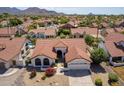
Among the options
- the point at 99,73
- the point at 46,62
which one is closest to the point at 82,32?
the point at 46,62

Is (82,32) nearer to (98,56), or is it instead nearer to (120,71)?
(98,56)

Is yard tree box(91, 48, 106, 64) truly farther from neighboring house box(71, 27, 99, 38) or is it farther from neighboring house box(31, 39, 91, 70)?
neighboring house box(71, 27, 99, 38)

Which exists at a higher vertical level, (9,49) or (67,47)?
(9,49)

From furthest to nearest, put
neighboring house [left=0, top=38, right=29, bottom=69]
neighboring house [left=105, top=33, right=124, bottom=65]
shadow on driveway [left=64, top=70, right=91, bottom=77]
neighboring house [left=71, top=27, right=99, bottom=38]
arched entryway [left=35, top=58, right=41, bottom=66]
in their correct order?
1. neighboring house [left=71, top=27, right=99, bottom=38]
2. neighboring house [left=105, top=33, right=124, bottom=65]
3. arched entryway [left=35, top=58, right=41, bottom=66]
4. neighboring house [left=0, top=38, right=29, bottom=69]
5. shadow on driveway [left=64, top=70, right=91, bottom=77]

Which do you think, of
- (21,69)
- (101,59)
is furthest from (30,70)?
(101,59)

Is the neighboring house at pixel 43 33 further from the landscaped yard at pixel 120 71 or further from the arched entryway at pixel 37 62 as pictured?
the landscaped yard at pixel 120 71

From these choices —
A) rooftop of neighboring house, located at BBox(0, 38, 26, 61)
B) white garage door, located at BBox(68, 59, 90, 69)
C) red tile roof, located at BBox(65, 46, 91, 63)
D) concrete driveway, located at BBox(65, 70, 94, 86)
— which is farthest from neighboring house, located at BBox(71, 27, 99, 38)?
concrete driveway, located at BBox(65, 70, 94, 86)
